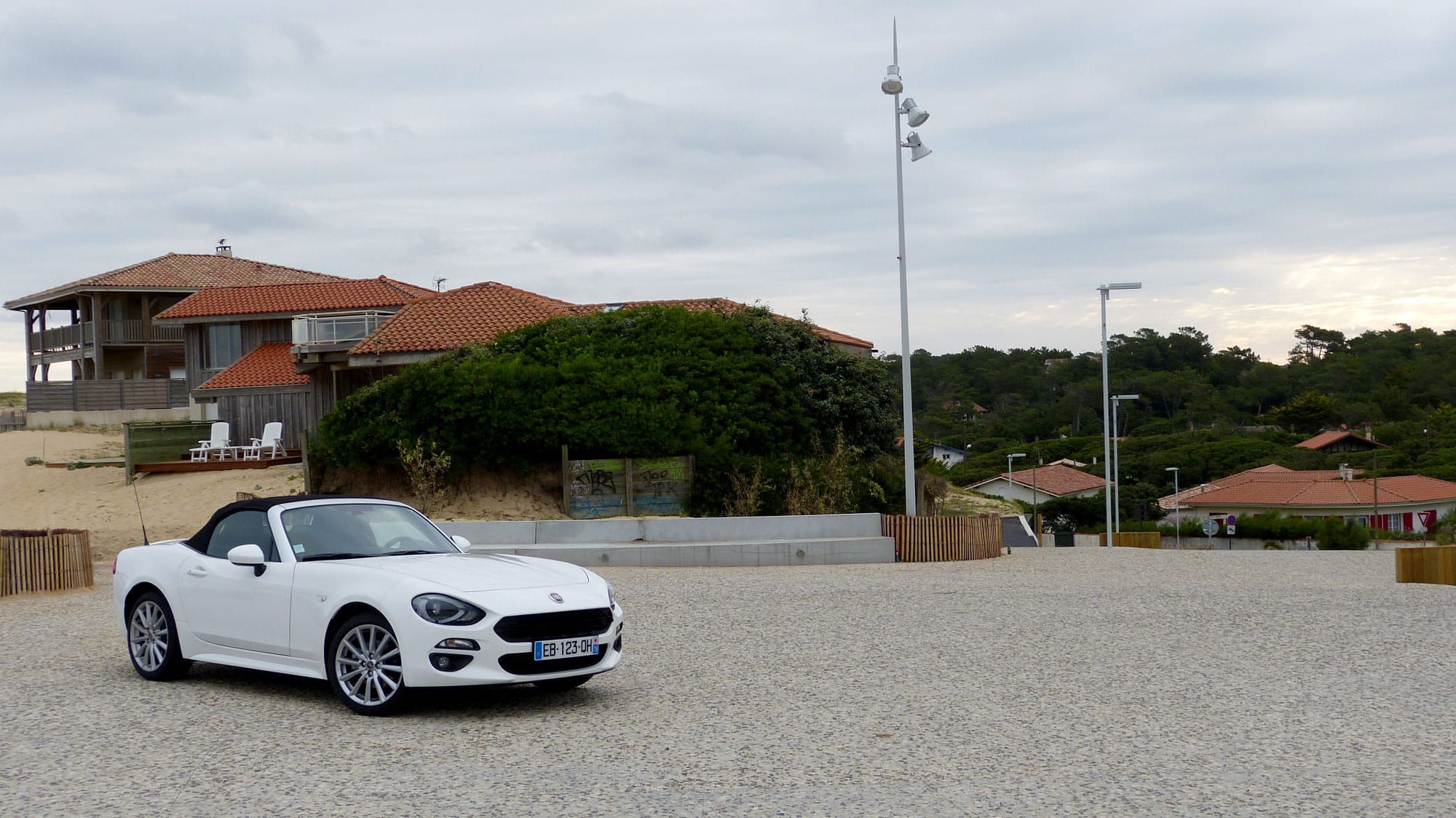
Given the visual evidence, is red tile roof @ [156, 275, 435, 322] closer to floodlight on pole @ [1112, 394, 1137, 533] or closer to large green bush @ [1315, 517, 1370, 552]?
floodlight on pole @ [1112, 394, 1137, 533]

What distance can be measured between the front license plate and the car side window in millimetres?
2249

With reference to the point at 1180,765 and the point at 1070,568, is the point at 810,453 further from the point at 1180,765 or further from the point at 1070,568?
the point at 1180,765

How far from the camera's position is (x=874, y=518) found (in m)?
22.4

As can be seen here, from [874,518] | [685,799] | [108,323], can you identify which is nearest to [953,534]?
[874,518]

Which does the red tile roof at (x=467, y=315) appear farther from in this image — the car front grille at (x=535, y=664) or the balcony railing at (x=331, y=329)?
the car front grille at (x=535, y=664)

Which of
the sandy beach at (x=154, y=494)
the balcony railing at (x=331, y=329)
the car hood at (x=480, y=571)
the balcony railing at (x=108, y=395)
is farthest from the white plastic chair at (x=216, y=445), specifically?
the car hood at (x=480, y=571)

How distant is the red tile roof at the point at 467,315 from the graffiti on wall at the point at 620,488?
880 centimetres

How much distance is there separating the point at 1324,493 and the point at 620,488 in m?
63.3

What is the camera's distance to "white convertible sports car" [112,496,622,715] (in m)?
7.87

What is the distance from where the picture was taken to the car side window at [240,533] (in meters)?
8.98

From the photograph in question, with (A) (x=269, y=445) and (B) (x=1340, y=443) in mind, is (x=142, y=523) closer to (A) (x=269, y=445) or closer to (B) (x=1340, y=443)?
(A) (x=269, y=445)

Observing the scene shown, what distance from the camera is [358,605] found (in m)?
8.13

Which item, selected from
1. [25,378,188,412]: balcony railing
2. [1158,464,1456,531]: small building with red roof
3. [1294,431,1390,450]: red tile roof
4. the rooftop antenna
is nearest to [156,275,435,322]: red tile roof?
[25,378,188,412]: balcony railing

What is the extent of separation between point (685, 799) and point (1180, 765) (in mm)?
2613
